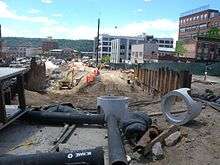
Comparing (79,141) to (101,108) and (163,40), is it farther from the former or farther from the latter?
(163,40)

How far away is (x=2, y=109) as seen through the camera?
30.2 ft

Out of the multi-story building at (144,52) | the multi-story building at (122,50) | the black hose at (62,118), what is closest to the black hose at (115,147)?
the black hose at (62,118)

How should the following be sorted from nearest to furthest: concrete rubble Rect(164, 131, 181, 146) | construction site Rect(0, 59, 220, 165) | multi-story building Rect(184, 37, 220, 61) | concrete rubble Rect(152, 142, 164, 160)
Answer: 1. construction site Rect(0, 59, 220, 165)
2. concrete rubble Rect(152, 142, 164, 160)
3. concrete rubble Rect(164, 131, 181, 146)
4. multi-story building Rect(184, 37, 220, 61)

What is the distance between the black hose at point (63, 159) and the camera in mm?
6582

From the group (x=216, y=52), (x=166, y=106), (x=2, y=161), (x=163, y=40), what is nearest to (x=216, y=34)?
(x=216, y=52)

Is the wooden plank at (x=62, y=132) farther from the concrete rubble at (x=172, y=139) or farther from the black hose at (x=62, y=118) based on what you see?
the concrete rubble at (x=172, y=139)

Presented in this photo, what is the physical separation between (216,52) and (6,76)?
77.5 metres

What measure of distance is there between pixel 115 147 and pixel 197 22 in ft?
420

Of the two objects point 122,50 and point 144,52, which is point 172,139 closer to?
point 144,52

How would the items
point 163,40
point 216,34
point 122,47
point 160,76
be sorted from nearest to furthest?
point 160,76
point 216,34
point 122,47
point 163,40

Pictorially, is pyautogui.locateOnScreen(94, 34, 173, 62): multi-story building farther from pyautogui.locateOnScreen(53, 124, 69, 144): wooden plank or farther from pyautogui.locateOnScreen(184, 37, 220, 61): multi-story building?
pyautogui.locateOnScreen(53, 124, 69, 144): wooden plank

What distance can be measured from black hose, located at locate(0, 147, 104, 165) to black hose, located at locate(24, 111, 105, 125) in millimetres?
4984

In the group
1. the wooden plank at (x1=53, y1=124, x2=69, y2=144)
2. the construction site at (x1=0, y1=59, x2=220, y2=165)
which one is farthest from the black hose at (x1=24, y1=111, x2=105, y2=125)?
the wooden plank at (x1=53, y1=124, x2=69, y2=144)

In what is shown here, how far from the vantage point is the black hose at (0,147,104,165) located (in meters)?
6.58
